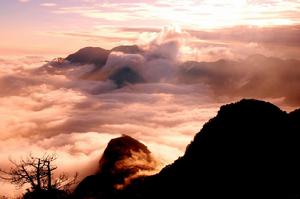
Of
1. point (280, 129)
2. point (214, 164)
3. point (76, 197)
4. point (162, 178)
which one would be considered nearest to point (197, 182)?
point (214, 164)

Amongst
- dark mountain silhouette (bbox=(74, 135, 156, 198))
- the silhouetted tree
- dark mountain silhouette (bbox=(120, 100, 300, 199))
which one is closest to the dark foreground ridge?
dark mountain silhouette (bbox=(120, 100, 300, 199))

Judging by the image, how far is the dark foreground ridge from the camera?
49.5m

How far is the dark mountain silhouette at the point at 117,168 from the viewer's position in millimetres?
79062

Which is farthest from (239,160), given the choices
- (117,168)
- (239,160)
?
(117,168)

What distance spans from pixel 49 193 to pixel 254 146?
3121 centimetres

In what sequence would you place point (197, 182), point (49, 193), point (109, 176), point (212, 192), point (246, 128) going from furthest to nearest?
point (109, 176) → point (246, 128) → point (197, 182) → point (212, 192) → point (49, 193)

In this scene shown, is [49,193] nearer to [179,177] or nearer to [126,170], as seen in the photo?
[179,177]

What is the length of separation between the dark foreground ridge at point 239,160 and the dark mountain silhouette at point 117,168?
14.2 meters

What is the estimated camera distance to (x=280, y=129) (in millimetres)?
57688

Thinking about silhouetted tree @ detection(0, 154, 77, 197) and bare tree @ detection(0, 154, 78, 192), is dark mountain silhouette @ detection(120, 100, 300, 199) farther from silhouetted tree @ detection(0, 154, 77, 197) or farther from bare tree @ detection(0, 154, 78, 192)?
bare tree @ detection(0, 154, 78, 192)

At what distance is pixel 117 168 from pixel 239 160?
45.8 m

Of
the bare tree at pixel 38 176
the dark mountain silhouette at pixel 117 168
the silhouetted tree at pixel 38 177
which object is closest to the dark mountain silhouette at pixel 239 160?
the dark mountain silhouette at pixel 117 168

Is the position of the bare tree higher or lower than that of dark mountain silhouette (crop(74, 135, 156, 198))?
higher

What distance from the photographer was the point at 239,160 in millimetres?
54406
